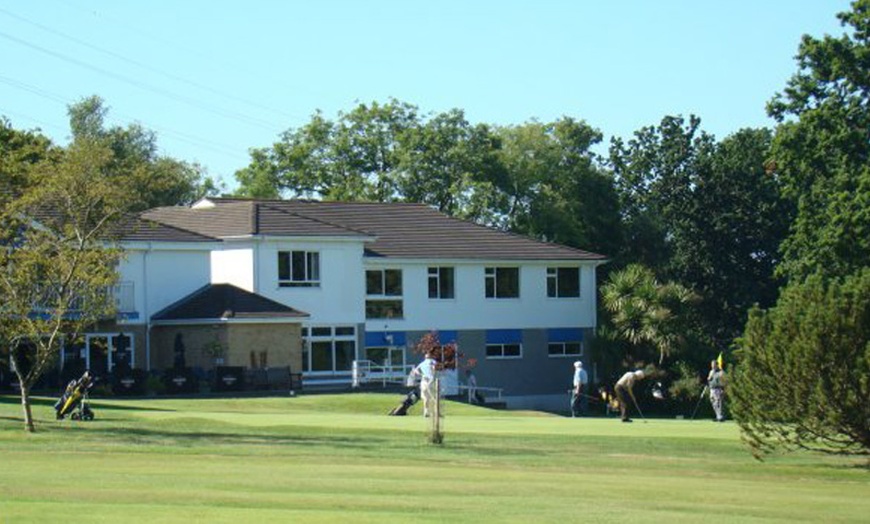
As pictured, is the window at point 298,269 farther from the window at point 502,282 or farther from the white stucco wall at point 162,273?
the window at point 502,282

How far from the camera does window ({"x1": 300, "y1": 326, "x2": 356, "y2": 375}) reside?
2445 inches

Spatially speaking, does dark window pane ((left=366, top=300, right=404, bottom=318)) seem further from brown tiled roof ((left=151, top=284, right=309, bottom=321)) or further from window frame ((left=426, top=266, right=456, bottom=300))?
brown tiled roof ((left=151, top=284, right=309, bottom=321))

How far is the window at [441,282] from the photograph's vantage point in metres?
66.9

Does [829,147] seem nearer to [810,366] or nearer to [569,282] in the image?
[569,282]

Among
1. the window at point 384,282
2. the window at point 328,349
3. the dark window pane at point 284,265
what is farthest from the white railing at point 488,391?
the dark window pane at point 284,265

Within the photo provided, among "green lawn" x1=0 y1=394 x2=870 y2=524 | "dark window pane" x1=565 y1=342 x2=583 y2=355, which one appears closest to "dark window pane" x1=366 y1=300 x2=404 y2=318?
"dark window pane" x1=565 y1=342 x2=583 y2=355

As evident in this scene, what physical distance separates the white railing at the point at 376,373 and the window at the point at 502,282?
19.7 feet

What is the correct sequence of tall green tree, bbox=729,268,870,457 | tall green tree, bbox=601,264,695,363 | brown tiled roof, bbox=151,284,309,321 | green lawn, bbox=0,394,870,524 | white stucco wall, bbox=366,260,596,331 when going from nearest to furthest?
green lawn, bbox=0,394,870,524 → tall green tree, bbox=729,268,870,457 → brown tiled roof, bbox=151,284,309,321 → tall green tree, bbox=601,264,695,363 → white stucco wall, bbox=366,260,596,331

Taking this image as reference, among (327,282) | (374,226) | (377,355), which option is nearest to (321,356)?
(327,282)

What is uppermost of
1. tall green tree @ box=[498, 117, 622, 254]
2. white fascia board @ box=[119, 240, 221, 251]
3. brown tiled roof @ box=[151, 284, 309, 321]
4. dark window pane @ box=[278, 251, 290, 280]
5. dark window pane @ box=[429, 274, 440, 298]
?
tall green tree @ box=[498, 117, 622, 254]

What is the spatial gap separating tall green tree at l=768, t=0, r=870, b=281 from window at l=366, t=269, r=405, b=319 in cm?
1754

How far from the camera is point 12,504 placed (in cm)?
1691

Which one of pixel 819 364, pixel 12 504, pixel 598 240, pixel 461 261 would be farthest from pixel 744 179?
pixel 12 504

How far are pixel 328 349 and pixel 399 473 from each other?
39.6 m
